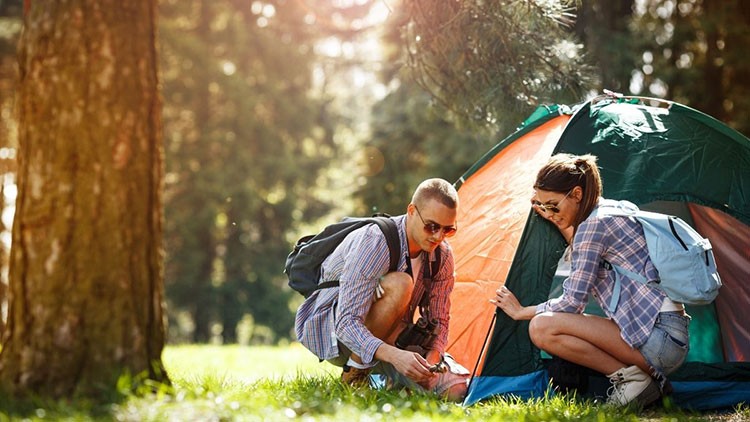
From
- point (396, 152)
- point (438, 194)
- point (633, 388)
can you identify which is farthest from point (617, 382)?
point (396, 152)

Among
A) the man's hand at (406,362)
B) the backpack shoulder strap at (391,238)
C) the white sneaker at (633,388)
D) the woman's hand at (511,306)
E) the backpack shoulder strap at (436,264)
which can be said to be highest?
the backpack shoulder strap at (391,238)

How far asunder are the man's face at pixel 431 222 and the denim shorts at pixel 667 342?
1.14 m

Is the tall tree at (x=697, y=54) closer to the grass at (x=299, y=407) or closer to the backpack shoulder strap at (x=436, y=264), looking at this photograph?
the backpack shoulder strap at (x=436, y=264)

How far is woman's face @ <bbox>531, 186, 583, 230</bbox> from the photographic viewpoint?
4.18 metres

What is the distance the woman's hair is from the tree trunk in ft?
6.70

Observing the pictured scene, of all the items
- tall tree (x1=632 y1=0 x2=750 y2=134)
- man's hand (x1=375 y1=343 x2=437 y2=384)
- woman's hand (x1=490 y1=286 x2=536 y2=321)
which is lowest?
man's hand (x1=375 y1=343 x2=437 y2=384)

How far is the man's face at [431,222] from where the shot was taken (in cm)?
406

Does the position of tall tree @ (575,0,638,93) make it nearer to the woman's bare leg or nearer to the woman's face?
the woman's face

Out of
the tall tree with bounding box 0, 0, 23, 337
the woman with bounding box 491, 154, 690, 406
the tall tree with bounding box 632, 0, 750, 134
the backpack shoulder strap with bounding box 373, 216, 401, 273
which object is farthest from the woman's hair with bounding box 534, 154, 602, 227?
the tall tree with bounding box 0, 0, 23, 337

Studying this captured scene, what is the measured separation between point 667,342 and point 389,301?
4.67ft

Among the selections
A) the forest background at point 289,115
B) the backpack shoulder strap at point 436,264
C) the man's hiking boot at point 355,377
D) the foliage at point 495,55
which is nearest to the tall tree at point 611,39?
the forest background at point 289,115

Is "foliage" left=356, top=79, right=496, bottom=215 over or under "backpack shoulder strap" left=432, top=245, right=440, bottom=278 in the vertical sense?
over

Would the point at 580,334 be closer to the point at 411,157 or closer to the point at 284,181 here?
the point at 411,157

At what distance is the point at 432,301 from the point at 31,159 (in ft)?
7.32
